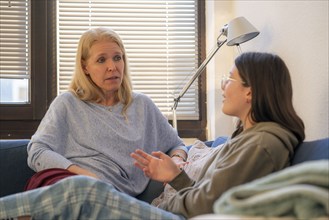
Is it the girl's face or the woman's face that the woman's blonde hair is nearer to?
the woman's face

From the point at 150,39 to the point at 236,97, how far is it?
1.98m

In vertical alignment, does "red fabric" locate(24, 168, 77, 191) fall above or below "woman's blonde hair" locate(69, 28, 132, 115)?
Result: below

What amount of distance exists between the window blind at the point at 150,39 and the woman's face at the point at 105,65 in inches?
49.0

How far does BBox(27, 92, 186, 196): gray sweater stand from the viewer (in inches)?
75.7

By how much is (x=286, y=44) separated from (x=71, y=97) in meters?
0.99

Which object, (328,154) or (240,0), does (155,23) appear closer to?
(240,0)

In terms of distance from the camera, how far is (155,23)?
3.32m

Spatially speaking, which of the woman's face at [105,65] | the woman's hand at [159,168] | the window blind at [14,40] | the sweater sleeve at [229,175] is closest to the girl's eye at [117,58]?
the woman's face at [105,65]

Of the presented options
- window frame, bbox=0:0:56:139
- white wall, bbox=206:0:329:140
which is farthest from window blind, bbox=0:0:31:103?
white wall, bbox=206:0:329:140

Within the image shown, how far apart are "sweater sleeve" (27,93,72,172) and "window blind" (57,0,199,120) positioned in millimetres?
1318

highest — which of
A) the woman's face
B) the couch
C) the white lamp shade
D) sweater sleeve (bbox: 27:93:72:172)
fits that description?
the white lamp shade

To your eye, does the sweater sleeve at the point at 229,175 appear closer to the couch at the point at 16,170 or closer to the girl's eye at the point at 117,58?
the couch at the point at 16,170

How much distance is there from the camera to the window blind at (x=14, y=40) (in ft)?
10.6

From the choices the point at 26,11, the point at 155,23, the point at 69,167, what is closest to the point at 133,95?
the point at 69,167
